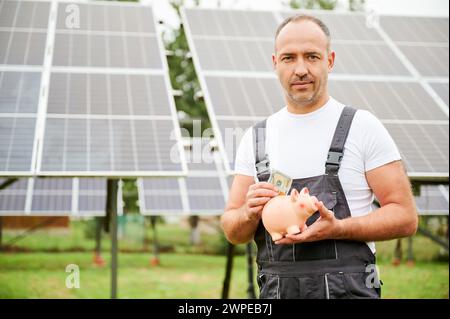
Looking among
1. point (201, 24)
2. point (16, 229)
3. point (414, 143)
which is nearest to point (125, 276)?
point (201, 24)

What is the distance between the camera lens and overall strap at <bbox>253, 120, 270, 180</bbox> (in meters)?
3.05

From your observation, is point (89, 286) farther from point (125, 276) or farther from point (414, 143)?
point (414, 143)

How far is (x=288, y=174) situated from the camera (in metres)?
2.97

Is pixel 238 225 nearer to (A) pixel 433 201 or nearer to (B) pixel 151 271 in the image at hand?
(A) pixel 433 201

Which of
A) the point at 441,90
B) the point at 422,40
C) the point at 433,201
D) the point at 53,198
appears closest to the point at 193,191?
the point at 53,198

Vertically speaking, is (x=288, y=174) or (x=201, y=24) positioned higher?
(x=201, y=24)

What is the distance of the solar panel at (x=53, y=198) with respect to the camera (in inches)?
549

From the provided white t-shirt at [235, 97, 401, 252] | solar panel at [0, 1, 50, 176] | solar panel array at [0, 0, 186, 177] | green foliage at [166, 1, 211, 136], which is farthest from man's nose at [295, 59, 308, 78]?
green foliage at [166, 1, 211, 136]

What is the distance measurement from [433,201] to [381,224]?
12.0 meters

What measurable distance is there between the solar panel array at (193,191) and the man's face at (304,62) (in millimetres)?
9998

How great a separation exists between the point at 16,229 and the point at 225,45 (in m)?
19.4

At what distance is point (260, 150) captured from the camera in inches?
123

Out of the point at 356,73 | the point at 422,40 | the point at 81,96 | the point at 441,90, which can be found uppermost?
the point at 422,40

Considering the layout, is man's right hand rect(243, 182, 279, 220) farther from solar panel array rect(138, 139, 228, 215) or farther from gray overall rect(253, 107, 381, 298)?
solar panel array rect(138, 139, 228, 215)
